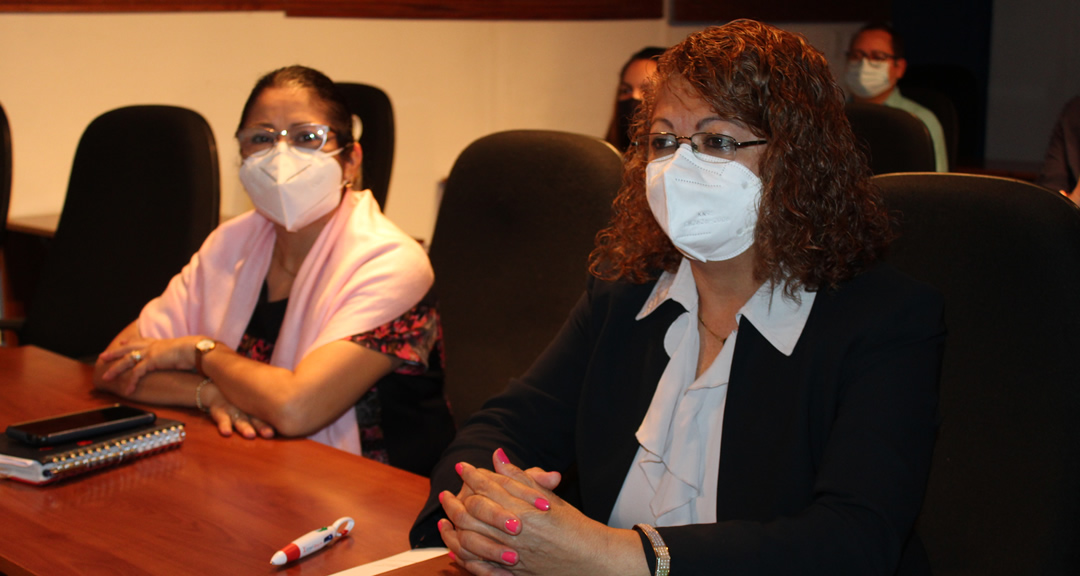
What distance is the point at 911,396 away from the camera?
1147mm

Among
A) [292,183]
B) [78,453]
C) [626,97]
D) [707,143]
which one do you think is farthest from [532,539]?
[626,97]

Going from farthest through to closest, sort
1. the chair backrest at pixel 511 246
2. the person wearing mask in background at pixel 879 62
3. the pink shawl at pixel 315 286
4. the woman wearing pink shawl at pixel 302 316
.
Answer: the person wearing mask in background at pixel 879 62 < the chair backrest at pixel 511 246 < the pink shawl at pixel 315 286 < the woman wearing pink shawl at pixel 302 316

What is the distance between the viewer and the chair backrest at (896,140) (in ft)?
7.41

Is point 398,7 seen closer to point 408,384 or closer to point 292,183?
point 292,183

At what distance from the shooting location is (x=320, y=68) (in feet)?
13.3

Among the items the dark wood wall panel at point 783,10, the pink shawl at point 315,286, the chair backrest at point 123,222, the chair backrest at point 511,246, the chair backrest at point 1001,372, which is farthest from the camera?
the dark wood wall panel at point 783,10

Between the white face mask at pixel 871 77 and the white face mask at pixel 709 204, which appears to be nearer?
the white face mask at pixel 709 204

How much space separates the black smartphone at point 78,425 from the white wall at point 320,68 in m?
2.21

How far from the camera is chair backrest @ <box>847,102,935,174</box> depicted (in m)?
2.26

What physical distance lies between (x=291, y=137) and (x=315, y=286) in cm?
30

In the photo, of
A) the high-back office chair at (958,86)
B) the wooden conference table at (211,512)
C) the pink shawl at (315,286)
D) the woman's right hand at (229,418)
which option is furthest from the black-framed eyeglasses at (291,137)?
the high-back office chair at (958,86)

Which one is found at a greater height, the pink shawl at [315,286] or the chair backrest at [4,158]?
the chair backrest at [4,158]

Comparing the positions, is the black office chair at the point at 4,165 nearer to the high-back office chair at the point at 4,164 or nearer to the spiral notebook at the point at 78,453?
the high-back office chair at the point at 4,164

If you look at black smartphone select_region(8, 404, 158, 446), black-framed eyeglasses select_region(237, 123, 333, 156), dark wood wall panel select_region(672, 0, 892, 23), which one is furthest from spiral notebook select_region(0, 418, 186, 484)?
dark wood wall panel select_region(672, 0, 892, 23)
